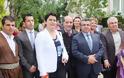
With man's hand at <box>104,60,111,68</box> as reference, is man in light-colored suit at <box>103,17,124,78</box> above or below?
above

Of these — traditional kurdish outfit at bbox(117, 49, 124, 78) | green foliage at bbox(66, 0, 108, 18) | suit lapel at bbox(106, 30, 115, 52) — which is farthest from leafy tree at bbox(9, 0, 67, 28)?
traditional kurdish outfit at bbox(117, 49, 124, 78)

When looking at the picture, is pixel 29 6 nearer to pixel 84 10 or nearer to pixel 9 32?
pixel 84 10

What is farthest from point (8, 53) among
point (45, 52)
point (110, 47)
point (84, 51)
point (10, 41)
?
point (110, 47)

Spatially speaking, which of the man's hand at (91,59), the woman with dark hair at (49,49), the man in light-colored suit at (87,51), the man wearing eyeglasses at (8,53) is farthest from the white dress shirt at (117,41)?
the man wearing eyeglasses at (8,53)

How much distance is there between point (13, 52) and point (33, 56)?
0.75 m

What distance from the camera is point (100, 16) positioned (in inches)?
879

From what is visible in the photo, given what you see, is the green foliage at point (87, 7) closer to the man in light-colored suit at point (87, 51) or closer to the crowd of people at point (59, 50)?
the crowd of people at point (59, 50)

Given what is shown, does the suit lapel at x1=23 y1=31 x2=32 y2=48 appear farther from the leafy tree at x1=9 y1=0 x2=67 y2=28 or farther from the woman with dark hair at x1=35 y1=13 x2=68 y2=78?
the leafy tree at x1=9 y1=0 x2=67 y2=28

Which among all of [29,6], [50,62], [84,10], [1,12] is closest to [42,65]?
[50,62]

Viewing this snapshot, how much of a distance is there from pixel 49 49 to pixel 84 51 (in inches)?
42.6

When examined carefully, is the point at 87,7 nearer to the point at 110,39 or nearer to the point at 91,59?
the point at 110,39

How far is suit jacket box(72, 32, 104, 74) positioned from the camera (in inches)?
318

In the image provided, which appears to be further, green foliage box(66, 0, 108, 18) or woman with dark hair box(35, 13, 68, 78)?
green foliage box(66, 0, 108, 18)

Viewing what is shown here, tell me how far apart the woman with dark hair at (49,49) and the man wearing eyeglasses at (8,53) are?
0.42 meters
